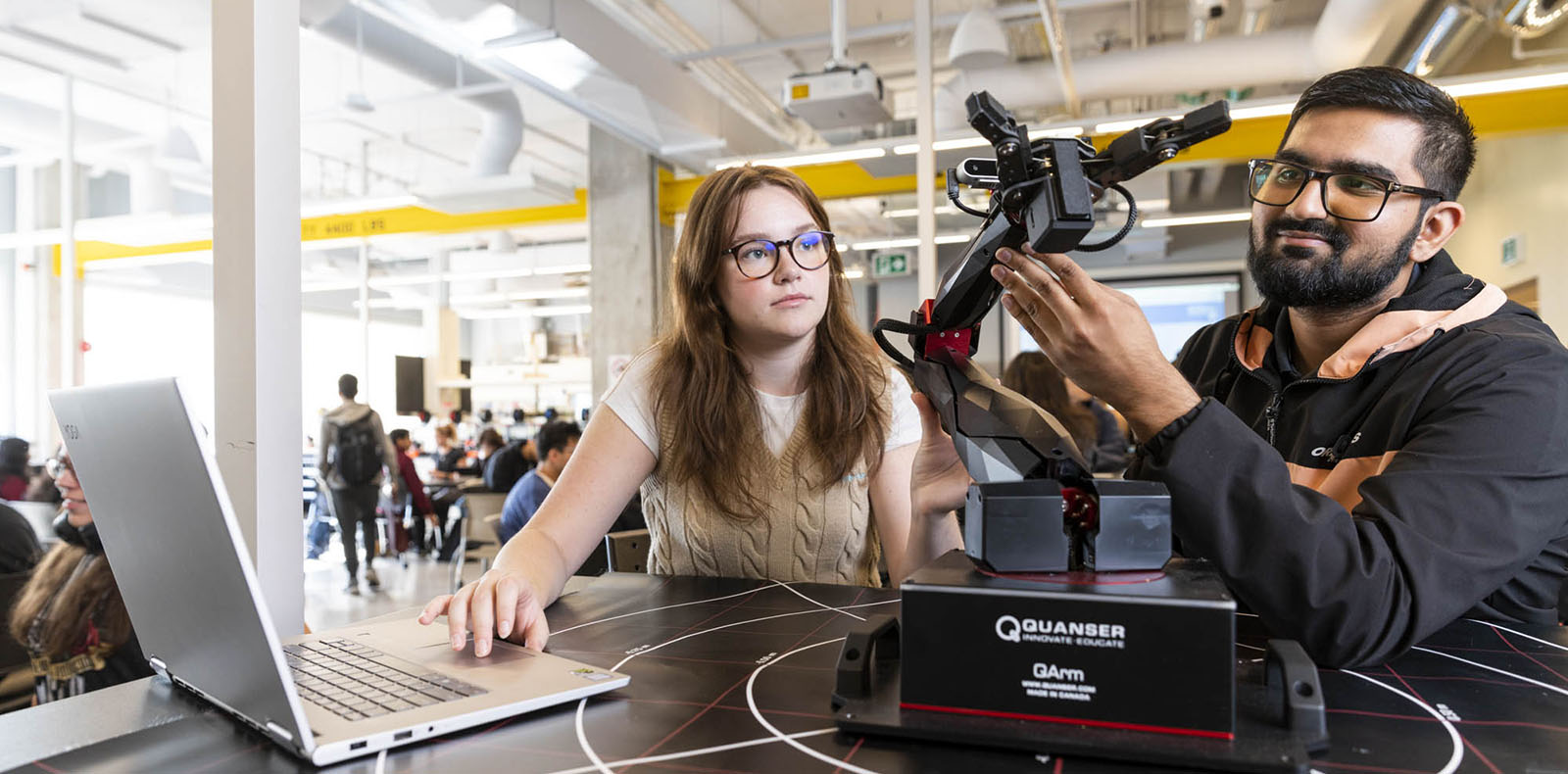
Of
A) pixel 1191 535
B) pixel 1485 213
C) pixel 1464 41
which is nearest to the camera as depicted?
pixel 1191 535

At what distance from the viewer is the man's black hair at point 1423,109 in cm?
130

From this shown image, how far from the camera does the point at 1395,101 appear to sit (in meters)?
1.29

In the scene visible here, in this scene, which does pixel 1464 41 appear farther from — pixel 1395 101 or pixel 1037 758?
pixel 1037 758

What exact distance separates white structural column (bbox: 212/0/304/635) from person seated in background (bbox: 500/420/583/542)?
274 centimetres

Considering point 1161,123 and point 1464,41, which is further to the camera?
point 1464,41

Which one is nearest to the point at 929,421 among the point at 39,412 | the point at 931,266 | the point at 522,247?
the point at 931,266

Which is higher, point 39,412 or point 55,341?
point 55,341

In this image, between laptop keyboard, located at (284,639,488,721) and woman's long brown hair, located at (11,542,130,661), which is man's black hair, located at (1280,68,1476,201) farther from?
woman's long brown hair, located at (11,542,130,661)

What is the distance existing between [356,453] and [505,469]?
1130 mm

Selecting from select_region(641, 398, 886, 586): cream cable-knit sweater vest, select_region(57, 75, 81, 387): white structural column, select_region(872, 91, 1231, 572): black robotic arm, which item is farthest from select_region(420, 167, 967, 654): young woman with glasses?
select_region(57, 75, 81, 387): white structural column

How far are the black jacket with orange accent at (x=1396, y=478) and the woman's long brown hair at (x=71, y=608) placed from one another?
2.21 meters

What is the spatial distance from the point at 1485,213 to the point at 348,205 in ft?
27.4

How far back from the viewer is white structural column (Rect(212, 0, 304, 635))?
4.22 ft

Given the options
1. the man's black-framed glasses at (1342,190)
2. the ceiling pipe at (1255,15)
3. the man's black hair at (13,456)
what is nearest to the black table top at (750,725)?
the man's black-framed glasses at (1342,190)
